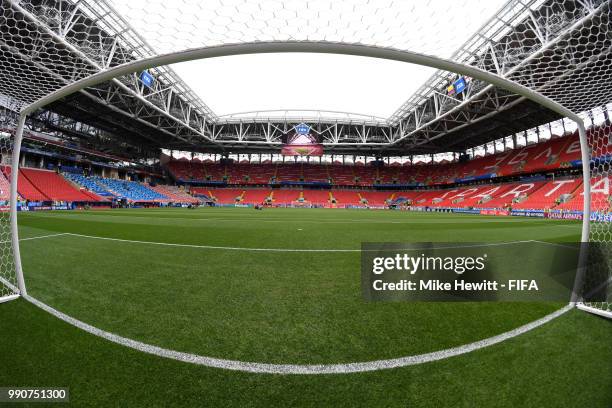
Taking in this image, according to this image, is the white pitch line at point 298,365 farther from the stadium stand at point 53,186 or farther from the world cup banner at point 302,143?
the world cup banner at point 302,143

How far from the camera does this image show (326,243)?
7.95 meters

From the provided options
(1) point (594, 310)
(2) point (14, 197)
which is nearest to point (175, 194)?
(2) point (14, 197)

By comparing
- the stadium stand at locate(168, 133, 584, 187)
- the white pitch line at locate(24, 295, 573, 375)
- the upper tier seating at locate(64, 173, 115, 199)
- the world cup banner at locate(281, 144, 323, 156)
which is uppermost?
the world cup banner at locate(281, 144, 323, 156)

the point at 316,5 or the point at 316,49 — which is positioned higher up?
the point at 316,5

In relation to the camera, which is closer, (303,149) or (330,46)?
(330,46)

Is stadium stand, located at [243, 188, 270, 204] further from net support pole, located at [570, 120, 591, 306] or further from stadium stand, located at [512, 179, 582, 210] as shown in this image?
net support pole, located at [570, 120, 591, 306]

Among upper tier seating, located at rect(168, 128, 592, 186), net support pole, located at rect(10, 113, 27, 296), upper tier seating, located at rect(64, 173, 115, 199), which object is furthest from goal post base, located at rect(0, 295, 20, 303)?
upper tier seating, located at rect(168, 128, 592, 186)

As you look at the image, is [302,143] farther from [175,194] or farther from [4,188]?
[4,188]

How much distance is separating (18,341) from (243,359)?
2.13 metres

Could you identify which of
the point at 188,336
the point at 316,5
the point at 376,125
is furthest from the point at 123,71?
the point at 376,125

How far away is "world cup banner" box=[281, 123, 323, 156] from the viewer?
4444cm

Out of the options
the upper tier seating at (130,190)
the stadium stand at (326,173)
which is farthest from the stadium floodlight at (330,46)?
the stadium stand at (326,173)

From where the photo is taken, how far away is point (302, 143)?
4550cm

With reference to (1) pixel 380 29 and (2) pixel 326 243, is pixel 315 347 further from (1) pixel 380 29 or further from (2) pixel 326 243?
(2) pixel 326 243
